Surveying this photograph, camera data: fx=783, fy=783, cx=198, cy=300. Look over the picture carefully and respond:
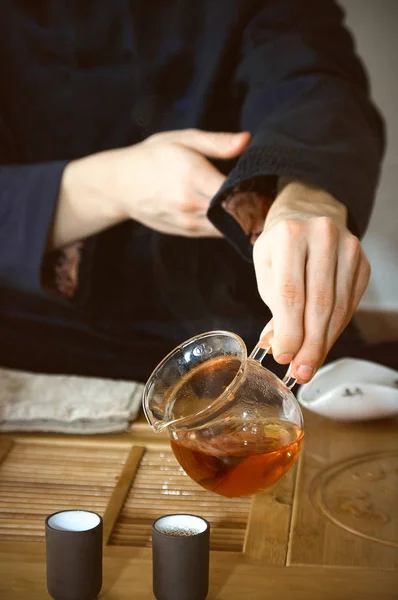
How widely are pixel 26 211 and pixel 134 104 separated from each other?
0.32 meters

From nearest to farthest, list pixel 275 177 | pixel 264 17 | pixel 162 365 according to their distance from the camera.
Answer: pixel 162 365 < pixel 275 177 < pixel 264 17

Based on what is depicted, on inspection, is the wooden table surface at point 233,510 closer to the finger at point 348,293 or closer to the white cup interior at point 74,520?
the white cup interior at point 74,520

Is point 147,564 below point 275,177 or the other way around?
below

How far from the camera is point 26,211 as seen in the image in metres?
1.59

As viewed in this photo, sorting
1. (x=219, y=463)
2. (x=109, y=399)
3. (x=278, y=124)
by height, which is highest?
(x=278, y=124)

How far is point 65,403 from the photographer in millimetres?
1296

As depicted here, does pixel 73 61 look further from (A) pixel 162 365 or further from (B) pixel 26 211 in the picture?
(A) pixel 162 365

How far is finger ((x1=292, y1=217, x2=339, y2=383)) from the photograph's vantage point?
32.4 inches

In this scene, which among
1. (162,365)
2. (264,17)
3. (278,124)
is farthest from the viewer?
(264,17)

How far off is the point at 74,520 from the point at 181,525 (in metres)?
0.11

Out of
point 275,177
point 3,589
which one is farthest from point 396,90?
point 3,589

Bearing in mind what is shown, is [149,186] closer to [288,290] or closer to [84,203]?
[84,203]

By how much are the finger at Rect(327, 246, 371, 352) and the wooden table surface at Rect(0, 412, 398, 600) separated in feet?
0.78

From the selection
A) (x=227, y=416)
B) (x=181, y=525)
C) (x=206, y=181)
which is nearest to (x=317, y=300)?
(x=227, y=416)
